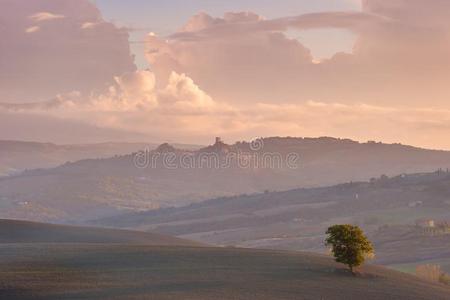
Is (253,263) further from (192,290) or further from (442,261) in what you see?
(442,261)

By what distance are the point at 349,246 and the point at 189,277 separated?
16678 millimetres

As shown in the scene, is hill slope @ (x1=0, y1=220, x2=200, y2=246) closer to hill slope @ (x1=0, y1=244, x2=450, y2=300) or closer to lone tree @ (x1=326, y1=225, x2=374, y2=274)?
hill slope @ (x1=0, y1=244, x2=450, y2=300)

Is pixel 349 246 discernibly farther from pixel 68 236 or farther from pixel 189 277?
pixel 68 236

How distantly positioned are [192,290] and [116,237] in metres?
71.5

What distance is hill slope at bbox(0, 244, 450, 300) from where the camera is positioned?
64188mm

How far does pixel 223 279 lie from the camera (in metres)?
71.8

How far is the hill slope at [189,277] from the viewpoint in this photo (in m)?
64.2

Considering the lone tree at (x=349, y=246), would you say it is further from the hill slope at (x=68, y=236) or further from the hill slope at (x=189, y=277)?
the hill slope at (x=68, y=236)

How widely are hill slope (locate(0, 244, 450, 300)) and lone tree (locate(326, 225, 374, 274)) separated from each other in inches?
57.1

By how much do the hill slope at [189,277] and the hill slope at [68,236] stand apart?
3178cm

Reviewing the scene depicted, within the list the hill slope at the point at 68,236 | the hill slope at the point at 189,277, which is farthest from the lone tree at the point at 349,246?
the hill slope at the point at 68,236

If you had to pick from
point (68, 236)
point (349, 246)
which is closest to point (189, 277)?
point (349, 246)

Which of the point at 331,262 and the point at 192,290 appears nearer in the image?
the point at 192,290

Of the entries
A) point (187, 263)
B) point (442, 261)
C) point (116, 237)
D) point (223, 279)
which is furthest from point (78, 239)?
point (442, 261)
